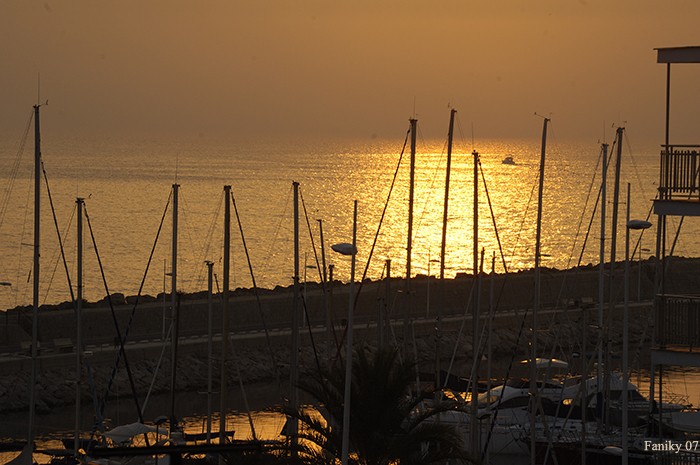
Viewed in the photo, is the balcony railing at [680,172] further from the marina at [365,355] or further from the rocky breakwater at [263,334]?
the rocky breakwater at [263,334]

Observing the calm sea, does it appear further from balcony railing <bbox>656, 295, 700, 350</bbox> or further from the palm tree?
balcony railing <bbox>656, 295, 700, 350</bbox>

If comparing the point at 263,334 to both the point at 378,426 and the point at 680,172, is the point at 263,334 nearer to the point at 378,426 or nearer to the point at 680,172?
the point at 378,426

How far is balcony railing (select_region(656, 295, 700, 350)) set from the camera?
16.8m

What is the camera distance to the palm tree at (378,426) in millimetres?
20047

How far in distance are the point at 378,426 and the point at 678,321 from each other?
18.1ft

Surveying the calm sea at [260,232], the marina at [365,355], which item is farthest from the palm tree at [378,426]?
the calm sea at [260,232]

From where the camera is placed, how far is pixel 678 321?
55.5 ft

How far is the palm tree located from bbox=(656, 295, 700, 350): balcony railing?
4.30 metres

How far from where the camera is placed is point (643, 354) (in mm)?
50312

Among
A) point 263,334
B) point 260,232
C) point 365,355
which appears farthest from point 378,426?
point 260,232

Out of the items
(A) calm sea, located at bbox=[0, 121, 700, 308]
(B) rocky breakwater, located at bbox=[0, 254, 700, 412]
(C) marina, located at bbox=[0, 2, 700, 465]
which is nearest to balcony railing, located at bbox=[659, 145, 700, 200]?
(C) marina, located at bbox=[0, 2, 700, 465]

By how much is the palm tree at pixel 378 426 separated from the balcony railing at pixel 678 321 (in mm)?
4296

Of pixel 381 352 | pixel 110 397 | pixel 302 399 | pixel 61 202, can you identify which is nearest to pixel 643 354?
pixel 302 399

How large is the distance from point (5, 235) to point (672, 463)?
106 metres
